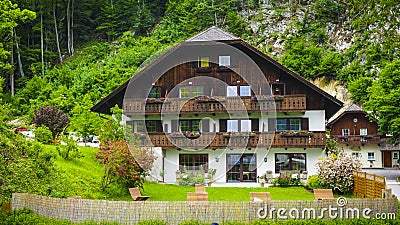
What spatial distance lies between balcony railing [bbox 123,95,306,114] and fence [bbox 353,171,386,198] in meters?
6.28

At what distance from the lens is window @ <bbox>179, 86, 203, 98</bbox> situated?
27.2m

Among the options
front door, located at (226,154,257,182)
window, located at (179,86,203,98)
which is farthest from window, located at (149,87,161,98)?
front door, located at (226,154,257,182)

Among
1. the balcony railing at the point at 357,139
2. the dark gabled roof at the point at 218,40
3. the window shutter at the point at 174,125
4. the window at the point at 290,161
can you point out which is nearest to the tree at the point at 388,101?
Result: the dark gabled roof at the point at 218,40

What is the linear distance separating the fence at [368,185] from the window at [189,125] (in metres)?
9.46

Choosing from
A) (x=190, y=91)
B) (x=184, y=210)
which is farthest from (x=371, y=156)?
(x=184, y=210)

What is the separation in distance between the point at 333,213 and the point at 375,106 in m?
22.8

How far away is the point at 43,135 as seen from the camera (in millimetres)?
25453

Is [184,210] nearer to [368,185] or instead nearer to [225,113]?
[368,185]

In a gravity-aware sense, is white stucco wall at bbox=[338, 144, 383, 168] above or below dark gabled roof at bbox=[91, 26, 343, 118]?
below

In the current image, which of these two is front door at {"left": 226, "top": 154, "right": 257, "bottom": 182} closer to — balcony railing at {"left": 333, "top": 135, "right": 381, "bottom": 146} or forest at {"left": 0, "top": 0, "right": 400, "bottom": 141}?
forest at {"left": 0, "top": 0, "right": 400, "bottom": 141}

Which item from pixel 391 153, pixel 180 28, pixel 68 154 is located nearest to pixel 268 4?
pixel 180 28

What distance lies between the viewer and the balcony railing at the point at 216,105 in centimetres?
2595

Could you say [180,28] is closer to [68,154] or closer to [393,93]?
[393,93]

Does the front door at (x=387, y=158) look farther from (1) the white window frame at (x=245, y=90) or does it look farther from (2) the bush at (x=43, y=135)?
(2) the bush at (x=43, y=135)
